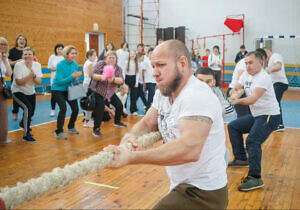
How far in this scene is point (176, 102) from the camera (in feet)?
5.57

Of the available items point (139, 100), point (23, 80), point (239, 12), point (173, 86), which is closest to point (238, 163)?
point (173, 86)

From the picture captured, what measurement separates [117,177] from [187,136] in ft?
9.01

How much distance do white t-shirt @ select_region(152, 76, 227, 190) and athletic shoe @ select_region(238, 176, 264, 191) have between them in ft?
6.67

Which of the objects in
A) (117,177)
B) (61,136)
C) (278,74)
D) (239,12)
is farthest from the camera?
(239,12)

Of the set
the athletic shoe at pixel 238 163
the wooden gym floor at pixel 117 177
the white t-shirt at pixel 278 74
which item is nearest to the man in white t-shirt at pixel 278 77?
the white t-shirt at pixel 278 74

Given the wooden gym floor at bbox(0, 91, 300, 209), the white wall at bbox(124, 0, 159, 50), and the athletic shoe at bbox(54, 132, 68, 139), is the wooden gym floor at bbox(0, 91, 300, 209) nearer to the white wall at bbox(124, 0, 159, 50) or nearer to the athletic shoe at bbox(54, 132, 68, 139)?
the athletic shoe at bbox(54, 132, 68, 139)

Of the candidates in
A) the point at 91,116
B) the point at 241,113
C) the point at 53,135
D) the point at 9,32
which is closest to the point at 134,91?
the point at 91,116

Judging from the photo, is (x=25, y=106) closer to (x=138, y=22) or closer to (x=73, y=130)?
(x=73, y=130)

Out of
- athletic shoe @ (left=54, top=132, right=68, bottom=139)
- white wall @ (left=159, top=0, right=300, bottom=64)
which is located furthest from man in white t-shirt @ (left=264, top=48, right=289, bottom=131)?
white wall @ (left=159, top=0, right=300, bottom=64)

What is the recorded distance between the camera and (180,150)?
1465 mm

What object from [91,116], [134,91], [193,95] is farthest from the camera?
[134,91]

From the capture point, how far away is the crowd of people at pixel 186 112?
1519 mm

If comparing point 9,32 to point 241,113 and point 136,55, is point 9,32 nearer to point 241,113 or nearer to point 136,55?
point 136,55

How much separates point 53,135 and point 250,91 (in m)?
3.93
